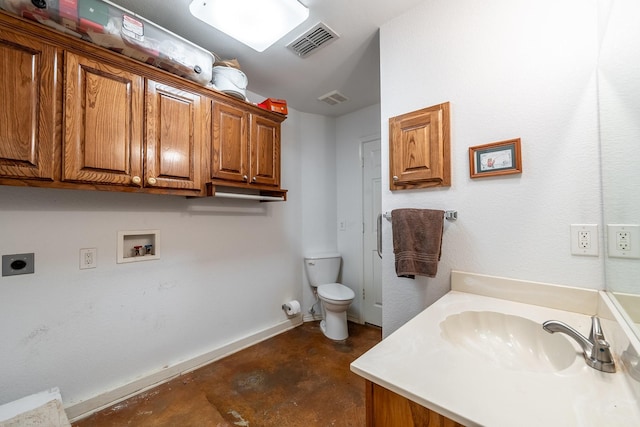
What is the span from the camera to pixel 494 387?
0.56m

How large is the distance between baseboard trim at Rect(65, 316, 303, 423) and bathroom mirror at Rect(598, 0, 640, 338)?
91.4 inches

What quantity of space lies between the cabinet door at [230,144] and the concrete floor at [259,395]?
143 cm

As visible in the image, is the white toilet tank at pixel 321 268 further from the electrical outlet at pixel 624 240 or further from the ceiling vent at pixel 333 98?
the electrical outlet at pixel 624 240

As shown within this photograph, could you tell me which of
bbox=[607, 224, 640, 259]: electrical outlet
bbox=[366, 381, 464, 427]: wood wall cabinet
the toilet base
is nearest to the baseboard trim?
the toilet base

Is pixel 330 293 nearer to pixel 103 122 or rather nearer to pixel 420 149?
pixel 420 149

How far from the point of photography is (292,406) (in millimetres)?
1527

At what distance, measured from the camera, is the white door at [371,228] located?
2.67m

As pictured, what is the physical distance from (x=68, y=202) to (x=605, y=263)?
258 cm

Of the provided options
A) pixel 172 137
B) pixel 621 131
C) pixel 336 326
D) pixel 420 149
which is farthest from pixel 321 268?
pixel 621 131

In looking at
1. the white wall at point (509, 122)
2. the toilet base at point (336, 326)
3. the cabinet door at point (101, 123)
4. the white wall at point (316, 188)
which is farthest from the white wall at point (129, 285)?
the white wall at point (509, 122)

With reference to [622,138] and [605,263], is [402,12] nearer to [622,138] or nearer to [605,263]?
[622,138]

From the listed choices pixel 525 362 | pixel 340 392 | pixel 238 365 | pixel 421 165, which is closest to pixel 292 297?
pixel 238 365

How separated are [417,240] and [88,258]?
190 centimetres

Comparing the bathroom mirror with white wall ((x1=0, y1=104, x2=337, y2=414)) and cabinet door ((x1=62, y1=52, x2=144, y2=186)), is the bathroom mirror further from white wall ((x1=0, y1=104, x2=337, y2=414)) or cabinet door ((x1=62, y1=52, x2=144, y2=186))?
white wall ((x1=0, y1=104, x2=337, y2=414))
